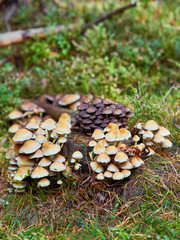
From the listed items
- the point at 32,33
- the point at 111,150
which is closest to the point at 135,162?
the point at 111,150

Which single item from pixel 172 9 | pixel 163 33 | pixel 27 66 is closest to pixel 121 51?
pixel 163 33

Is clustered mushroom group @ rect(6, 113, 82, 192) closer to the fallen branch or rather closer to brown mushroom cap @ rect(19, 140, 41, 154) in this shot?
brown mushroom cap @ rect(19, 140, 41, 154)

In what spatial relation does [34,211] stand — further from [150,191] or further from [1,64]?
[1,64]

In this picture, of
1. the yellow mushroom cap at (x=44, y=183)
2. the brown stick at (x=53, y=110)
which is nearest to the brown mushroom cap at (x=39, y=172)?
the yellow mushroom cap at (x=44, y=183)

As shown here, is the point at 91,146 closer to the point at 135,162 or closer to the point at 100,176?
the point at 100,176

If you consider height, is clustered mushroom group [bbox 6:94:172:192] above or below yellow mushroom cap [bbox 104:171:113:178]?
above

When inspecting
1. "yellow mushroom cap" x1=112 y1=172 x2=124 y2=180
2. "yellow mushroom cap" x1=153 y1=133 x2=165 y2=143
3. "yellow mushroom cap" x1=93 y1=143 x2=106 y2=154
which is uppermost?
"yellow mushroom cap" x1=93 y1=143 x2=106 y2=154

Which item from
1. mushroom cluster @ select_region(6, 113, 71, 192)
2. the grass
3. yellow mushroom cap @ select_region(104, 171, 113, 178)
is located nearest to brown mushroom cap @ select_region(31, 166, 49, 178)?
mushroom cluster @ select_region(6, 113, 71, 192)

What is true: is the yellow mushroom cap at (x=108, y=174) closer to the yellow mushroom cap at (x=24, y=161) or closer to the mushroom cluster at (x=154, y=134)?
the mushroom cluster at (x=154, y=134)
